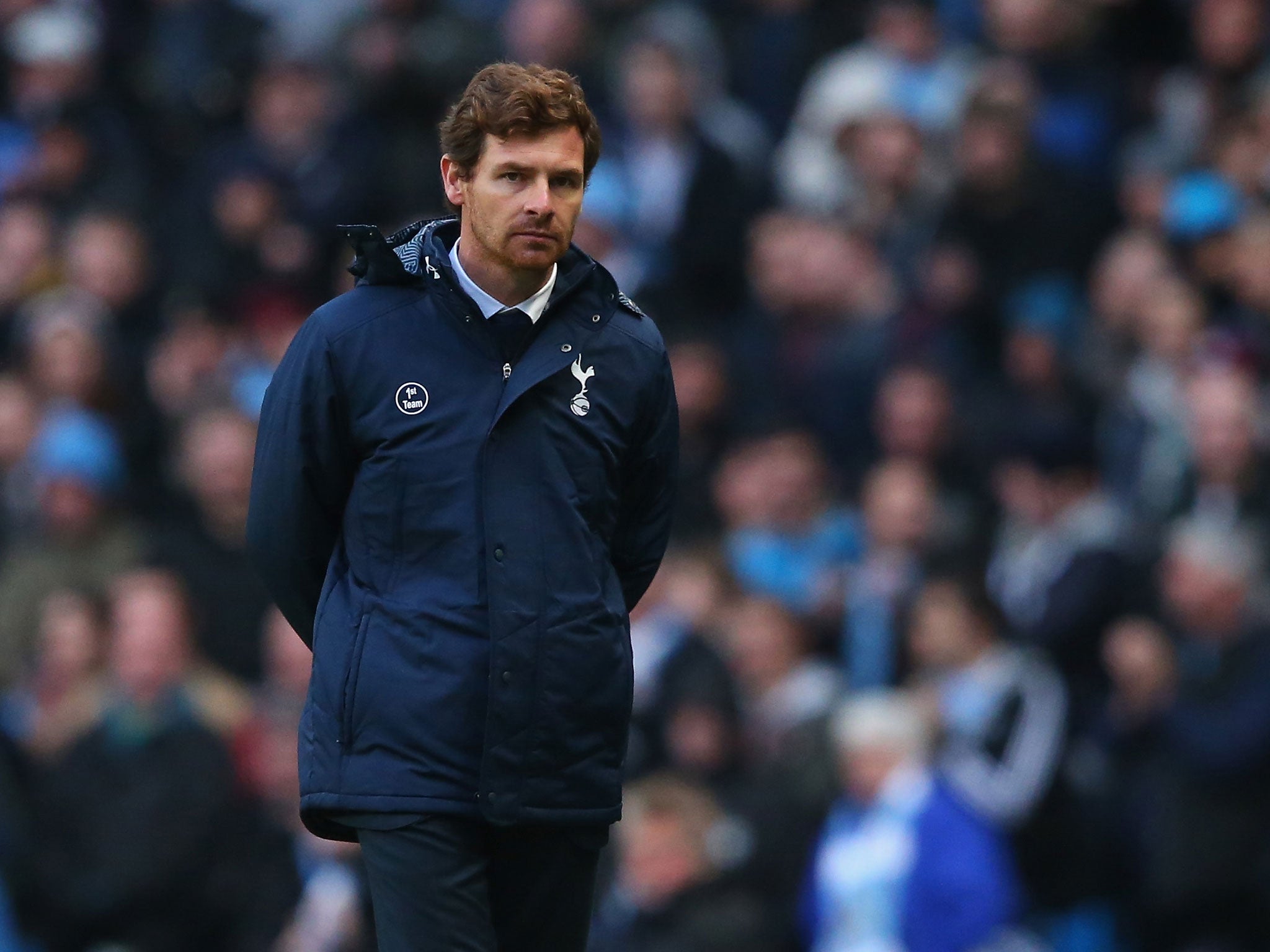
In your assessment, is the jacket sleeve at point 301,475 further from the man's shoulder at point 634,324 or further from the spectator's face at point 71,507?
the spectator's face at point 71,507

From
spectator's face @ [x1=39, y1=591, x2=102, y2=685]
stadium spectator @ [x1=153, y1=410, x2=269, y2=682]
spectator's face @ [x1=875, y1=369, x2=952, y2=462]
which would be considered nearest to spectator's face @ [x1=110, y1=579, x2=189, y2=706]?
spectator's face @ [x1=39, y1=591, x2=102, y2=685]

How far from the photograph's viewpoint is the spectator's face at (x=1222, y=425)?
358 inches

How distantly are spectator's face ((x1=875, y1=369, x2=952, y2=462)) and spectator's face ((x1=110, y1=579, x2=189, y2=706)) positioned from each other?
9.87 feet

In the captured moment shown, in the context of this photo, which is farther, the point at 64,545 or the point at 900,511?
the point at 64,545

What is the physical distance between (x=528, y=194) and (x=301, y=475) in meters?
0.68

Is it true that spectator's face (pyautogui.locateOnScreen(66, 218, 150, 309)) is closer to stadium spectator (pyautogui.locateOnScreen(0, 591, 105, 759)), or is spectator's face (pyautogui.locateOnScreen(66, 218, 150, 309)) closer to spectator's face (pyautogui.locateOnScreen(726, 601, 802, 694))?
stadium spectator (pyautogui.locateOnScreen(0, 591, 105, 759))

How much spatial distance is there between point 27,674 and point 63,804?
90cm

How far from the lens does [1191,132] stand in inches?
447

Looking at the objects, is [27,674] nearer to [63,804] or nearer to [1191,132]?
[63,804]

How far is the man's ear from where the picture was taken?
4641 millimetres

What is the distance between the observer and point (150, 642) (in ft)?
31.1

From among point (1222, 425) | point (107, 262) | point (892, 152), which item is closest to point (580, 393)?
point (1222, 425)

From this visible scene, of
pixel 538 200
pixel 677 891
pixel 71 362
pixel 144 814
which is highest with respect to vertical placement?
pixel 538 200

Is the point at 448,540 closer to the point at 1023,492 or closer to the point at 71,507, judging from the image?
the point at 1023,492
